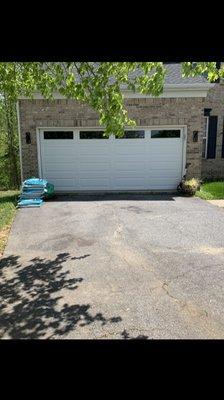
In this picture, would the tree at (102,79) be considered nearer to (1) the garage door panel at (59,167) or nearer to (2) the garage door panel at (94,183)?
(1) the garage door panel at (59,167)

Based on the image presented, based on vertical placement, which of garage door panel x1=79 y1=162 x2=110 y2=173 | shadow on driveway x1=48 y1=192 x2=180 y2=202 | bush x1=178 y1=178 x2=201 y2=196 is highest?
garage door panel x1=79 y1=162 x2=110 y2=173

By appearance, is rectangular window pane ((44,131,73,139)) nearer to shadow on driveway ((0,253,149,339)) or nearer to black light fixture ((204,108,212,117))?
black light fixture ((204,108,212,117))

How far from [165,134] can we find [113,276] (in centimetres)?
961

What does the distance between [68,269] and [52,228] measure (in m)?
3.00

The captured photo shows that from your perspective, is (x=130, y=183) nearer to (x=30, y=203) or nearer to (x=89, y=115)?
(x=89, y=115)

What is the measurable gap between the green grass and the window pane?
2.55 meters

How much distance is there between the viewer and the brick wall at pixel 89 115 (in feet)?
45.3

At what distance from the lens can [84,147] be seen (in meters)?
14.0

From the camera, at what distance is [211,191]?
1416cm

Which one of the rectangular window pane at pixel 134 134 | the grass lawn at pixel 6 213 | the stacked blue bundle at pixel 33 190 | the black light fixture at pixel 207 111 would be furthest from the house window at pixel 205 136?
the grass lawn at pixel 6 213

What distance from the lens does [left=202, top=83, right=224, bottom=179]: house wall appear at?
55.7ft

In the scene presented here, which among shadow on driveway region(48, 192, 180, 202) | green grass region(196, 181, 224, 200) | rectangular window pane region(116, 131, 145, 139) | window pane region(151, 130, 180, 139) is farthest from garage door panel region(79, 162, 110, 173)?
green grass region(196, 181, 224, 200)

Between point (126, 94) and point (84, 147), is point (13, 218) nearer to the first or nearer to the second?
point (84, 147)
